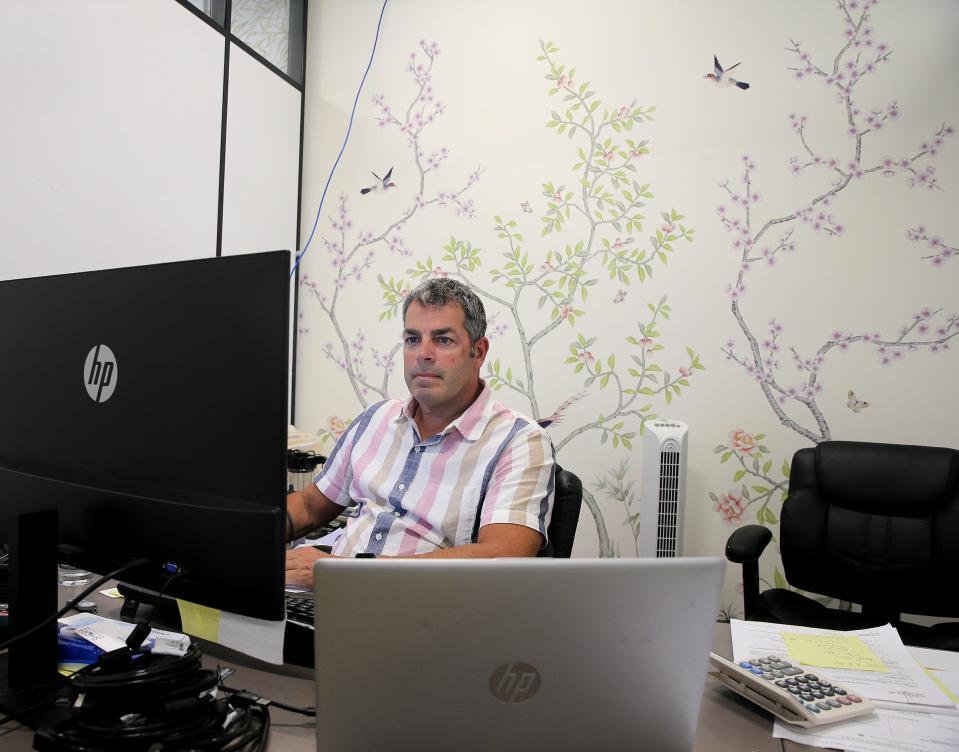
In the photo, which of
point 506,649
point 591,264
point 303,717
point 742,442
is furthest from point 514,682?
point 591,264

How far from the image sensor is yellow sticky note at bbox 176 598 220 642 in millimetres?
820

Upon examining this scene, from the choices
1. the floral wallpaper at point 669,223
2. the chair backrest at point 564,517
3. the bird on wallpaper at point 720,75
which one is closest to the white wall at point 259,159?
the floral wallpaper at point 669,223

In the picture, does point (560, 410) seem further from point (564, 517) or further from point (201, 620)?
point (201, 620)

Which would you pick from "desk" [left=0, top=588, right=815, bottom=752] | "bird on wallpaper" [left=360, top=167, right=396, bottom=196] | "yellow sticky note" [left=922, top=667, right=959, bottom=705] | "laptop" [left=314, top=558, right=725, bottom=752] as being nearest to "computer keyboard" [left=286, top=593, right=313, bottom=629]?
"desk" [left=0, top=588, right=815, bottom=752]

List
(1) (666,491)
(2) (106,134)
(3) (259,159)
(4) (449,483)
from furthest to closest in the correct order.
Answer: (3) (259,159) → (1) (666,491) → (2) (106,134) → (4) (449,483)

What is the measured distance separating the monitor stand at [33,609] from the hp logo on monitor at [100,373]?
172 mm

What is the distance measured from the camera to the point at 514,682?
0.63 m

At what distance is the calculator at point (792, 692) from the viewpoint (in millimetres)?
875

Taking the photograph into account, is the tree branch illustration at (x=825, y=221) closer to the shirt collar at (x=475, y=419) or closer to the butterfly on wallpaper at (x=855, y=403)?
the butterfly on wallpaper at (x=855, y=403)

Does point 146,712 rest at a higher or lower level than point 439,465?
lower

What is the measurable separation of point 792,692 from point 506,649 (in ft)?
1.73

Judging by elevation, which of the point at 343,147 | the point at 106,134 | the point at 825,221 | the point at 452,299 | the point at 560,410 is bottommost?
the point at 560,410

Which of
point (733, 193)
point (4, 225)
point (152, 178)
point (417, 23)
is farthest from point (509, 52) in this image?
point (4, 225)

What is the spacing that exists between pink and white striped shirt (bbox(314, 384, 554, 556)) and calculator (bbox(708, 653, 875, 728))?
0.66m
